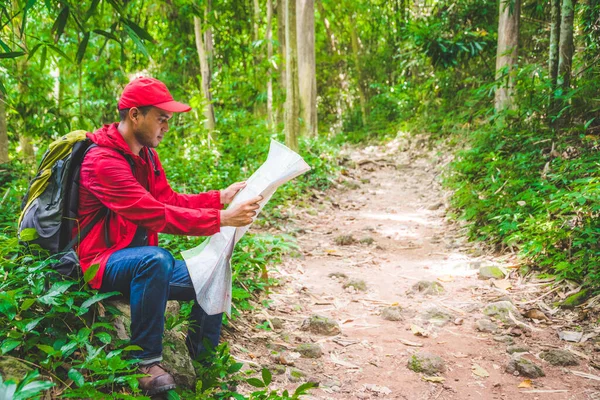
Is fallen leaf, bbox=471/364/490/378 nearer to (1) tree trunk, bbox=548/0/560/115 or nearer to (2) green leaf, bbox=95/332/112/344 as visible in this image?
(2) green leaf, bbox=95/332/112/344

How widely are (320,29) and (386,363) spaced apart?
17.7 metres

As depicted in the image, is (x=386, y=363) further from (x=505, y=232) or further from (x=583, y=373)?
(x=505, y=232)

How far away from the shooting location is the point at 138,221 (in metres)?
2.33

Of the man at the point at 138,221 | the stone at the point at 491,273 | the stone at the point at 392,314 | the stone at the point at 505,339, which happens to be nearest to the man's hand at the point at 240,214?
the man at the point at 138,221

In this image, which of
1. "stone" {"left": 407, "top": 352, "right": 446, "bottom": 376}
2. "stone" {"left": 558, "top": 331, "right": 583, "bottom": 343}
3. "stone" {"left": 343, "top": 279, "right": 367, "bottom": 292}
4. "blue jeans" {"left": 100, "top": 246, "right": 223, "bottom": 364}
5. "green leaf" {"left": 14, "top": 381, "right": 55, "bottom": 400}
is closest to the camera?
"green leaf" {"left": 14, "top": 381, "right": 55, "bottom": 400}

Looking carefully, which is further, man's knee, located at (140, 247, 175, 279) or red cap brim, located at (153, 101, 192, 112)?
red cap brim, located at (153, 101, 192, 112)

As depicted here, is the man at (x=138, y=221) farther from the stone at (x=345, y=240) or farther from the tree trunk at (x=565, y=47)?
the tree trunk at (x=565, y=47)

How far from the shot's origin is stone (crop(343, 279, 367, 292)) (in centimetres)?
464

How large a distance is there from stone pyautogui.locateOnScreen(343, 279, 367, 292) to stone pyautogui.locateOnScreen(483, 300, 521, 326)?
1155mm

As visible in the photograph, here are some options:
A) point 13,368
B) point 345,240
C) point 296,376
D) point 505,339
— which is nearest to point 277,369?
point 296,376

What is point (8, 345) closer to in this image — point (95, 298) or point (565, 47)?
point (95, 298)

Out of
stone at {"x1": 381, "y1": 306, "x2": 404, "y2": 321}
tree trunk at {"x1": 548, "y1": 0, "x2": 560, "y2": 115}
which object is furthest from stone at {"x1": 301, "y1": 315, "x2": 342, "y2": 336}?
tree trunk at {"x1": 548, "y1": 0, "x2": 560, "y2": 115}

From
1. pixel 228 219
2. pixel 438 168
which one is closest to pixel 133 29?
pixel 228 219

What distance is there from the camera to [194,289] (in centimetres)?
257
